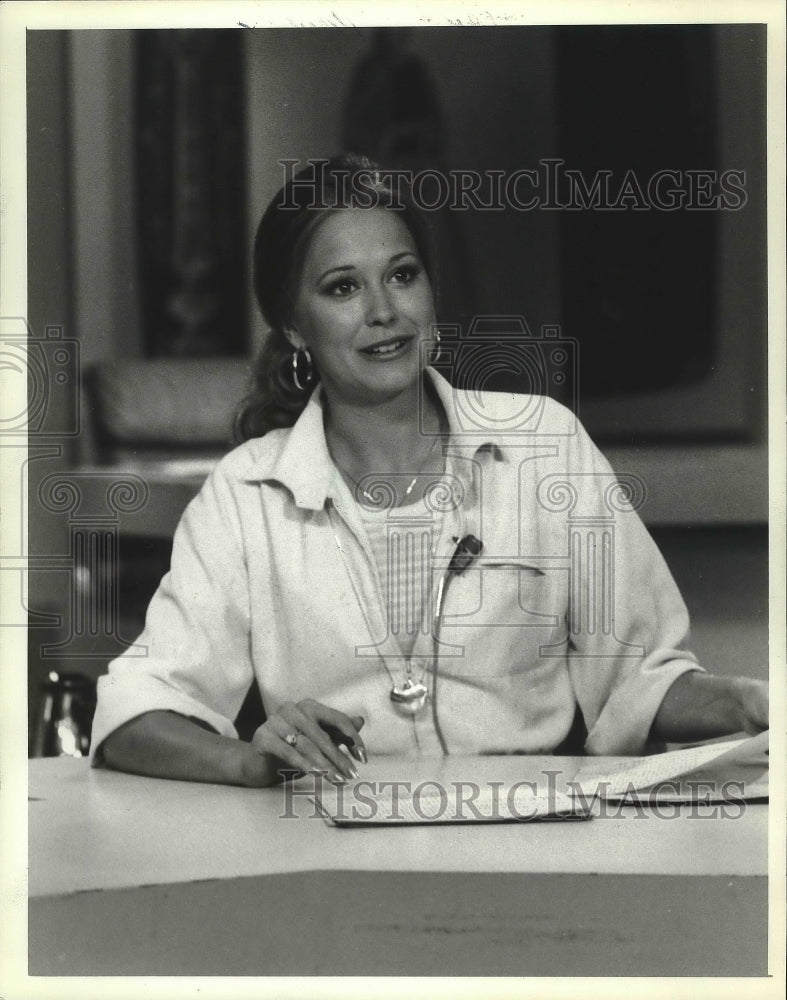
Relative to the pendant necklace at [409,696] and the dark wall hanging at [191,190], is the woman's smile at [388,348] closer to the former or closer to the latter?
the dark wall hanging at [191,190]

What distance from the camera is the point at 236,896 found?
5.41ft

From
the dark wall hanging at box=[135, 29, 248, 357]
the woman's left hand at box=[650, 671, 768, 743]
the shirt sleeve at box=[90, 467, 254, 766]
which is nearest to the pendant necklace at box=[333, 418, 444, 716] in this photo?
the shirt sleeve at box=[90, 467, 254, 766]

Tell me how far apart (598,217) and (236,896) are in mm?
1014

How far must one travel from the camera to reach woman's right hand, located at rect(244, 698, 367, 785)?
1.75m

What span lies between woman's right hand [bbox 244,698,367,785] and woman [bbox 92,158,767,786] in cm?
3

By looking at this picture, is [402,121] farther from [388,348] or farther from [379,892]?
[379,892]

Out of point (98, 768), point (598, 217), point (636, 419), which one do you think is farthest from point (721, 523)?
point (98, 768)

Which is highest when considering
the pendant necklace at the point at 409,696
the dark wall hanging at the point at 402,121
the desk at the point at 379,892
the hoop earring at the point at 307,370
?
the dark wall hanging at the point at 402,121

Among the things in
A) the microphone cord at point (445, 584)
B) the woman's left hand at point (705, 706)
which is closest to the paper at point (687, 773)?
the woman's left hand at point (705, 706)

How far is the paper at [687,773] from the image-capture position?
179 centimetres

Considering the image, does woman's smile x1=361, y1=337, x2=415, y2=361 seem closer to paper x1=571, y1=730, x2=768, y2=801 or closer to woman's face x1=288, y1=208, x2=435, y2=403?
woman's face x1=288, y1=208, x2=435, y2=403

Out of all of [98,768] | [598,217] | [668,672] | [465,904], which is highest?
[598,217]

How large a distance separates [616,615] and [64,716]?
2.54 feet
